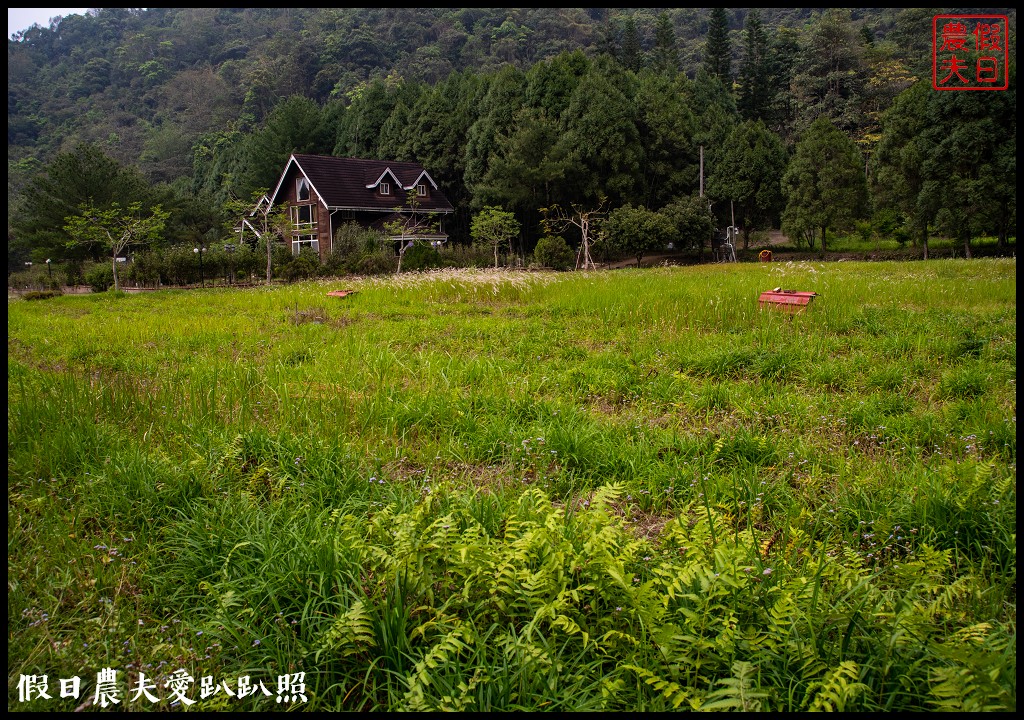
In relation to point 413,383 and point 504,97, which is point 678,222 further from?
point 413,383

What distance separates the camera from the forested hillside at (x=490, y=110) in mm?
30484

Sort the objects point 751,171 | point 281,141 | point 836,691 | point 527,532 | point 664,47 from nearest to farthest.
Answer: point 836,691 → point 527,532 → point 751,171 → point 281,141 → point 664,47

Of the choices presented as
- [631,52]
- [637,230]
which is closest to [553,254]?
[637,230]

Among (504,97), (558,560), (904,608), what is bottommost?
(904,608)

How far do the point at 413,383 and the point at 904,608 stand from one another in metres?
3.89

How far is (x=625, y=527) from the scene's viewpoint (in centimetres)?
285

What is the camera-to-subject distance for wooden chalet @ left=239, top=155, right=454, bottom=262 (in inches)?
1339

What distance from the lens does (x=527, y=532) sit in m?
2.30

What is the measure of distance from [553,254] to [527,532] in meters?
26.3

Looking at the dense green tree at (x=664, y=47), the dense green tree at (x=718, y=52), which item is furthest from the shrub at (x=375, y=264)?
the dense green tree at (x=718, y=52)

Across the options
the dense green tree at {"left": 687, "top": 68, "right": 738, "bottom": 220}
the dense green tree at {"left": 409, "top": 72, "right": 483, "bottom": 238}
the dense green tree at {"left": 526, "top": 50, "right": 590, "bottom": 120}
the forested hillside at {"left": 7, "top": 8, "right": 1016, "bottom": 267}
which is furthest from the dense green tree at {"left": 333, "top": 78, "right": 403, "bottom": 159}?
the dense green tree at {"left": 687, "top": 68, "right": 738, "bottom": 220}

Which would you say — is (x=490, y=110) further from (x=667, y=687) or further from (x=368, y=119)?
(x=667, y=687)

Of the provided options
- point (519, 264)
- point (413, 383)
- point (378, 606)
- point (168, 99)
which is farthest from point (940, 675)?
point (168, 99)

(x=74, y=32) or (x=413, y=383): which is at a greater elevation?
(x=74, y=32)
